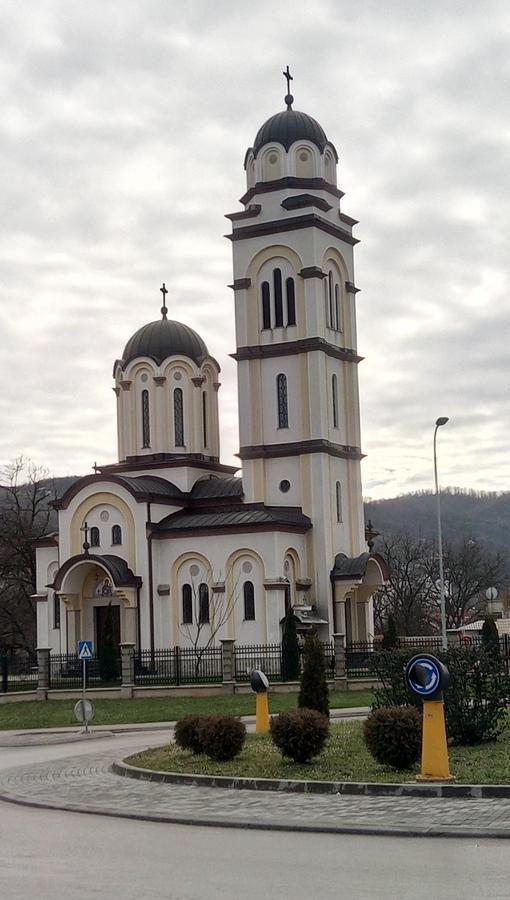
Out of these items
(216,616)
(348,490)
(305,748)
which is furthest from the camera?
(348,490)

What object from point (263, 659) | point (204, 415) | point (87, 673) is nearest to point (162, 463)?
point (204, 415)

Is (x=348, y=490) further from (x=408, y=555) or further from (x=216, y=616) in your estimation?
(x=408, y=555)

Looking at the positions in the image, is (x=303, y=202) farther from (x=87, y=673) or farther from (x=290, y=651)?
(x=87, y=673)

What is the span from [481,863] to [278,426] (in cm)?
3896

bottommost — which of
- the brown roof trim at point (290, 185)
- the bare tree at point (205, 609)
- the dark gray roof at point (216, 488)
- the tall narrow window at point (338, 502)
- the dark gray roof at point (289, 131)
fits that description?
the bare tree at point (205, 609)

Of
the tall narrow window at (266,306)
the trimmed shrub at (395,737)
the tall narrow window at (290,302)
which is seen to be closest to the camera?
the trimmed shrub at (395,737)

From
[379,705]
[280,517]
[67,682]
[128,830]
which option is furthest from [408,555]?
[128,830]

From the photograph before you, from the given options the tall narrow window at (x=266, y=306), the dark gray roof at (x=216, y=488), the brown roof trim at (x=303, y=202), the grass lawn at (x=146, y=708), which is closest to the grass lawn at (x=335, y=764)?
the grass lawn at (x=146, y=708)

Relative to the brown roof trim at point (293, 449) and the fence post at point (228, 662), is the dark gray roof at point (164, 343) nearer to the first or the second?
the brown roof trim at point (293, 449)

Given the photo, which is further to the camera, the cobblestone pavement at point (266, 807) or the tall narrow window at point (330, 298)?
the tall narrow window at point (330, 298)

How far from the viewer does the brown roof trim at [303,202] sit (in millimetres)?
48969

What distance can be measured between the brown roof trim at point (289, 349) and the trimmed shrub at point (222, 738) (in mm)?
31699

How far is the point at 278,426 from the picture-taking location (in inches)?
1911

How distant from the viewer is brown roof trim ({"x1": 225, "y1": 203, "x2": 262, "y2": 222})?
5022 centimetres
